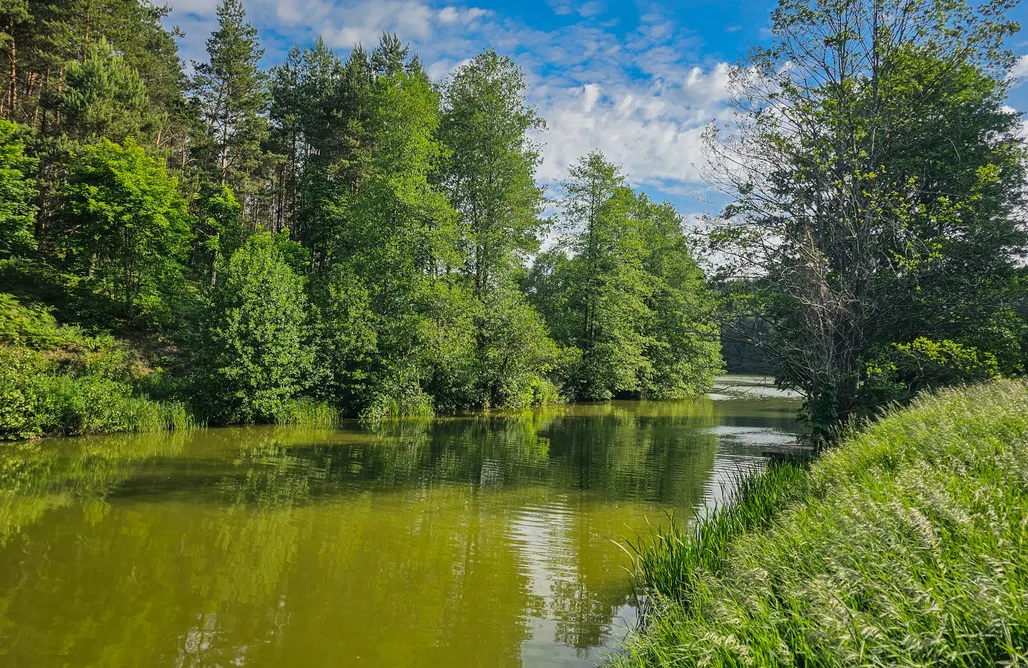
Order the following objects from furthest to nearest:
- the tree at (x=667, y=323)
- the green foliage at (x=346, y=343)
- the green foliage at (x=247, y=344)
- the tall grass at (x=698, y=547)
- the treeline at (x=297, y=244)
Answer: the tree at (x=667, y=323) < the green foliage at (x=346, y=343) < the treeline at (x=297, y=244) < the green foliage at (x=247, y=344) < the tall grass at (x=698, y=547)

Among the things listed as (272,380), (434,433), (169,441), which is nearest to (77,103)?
(272,380)

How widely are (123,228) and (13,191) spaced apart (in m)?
3.83

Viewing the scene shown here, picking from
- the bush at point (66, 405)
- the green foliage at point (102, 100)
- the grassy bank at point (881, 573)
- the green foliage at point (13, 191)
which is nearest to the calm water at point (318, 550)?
Result: the bush at point (66, 405)

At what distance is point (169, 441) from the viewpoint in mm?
17016

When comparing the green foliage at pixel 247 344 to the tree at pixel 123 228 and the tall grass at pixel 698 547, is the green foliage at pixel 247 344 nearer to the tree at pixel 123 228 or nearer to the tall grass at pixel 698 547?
the tree at pixel 123 228

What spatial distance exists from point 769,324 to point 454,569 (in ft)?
36.8

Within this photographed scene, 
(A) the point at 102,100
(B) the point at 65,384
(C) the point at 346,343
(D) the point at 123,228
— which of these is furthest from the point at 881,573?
(A) the point at 102,100

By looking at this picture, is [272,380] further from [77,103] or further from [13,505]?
[77,103]

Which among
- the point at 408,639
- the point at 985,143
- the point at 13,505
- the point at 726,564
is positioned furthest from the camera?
the point at 985,143

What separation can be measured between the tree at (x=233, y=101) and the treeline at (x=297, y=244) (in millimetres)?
118

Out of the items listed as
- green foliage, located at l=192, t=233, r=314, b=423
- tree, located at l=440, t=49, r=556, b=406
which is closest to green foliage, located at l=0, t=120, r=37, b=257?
green foliage, located at l=192, t=233, r=314, b=423

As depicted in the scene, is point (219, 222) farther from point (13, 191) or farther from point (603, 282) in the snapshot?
point (603, 282)

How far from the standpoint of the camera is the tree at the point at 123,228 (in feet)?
79.4

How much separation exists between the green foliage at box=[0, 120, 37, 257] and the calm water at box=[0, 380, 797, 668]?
11.7 meters
